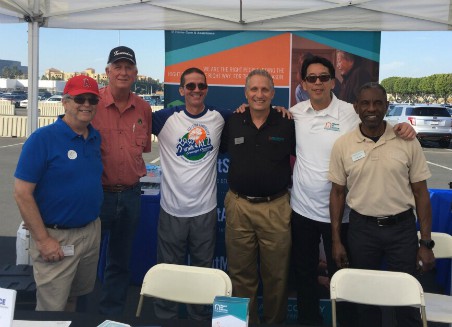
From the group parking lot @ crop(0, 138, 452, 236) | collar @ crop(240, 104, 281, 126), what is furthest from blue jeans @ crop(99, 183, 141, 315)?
parking lot @ crop(0, 138, 452, 236)

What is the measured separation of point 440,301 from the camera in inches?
103

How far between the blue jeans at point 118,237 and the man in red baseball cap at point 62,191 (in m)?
0.42

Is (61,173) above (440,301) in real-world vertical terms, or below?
above

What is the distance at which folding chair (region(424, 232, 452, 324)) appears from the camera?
238cm

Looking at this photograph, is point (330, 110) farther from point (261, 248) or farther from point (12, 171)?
point (12, 171)

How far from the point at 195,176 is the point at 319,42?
1.63m

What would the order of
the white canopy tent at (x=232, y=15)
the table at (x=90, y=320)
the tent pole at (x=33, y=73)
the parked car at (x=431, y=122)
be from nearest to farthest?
the table at (x=90, y=320)
the white canopy tent at (x=232, y=15)
the tent pole at (x=33, y=73)
the parked car at (x=431, y=122)

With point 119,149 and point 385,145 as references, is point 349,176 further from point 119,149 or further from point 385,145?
point 119,149

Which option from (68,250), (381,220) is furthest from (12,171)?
(381,220)

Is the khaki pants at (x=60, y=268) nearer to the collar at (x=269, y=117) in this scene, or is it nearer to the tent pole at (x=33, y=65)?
the collar at (x=269, y=117)

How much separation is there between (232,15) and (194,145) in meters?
1.27

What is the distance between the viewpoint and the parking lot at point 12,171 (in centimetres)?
598

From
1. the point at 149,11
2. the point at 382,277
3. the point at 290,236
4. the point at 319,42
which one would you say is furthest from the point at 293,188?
the point at 149,11

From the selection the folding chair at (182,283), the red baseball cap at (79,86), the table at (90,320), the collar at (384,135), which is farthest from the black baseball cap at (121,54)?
the table at (90,320)
